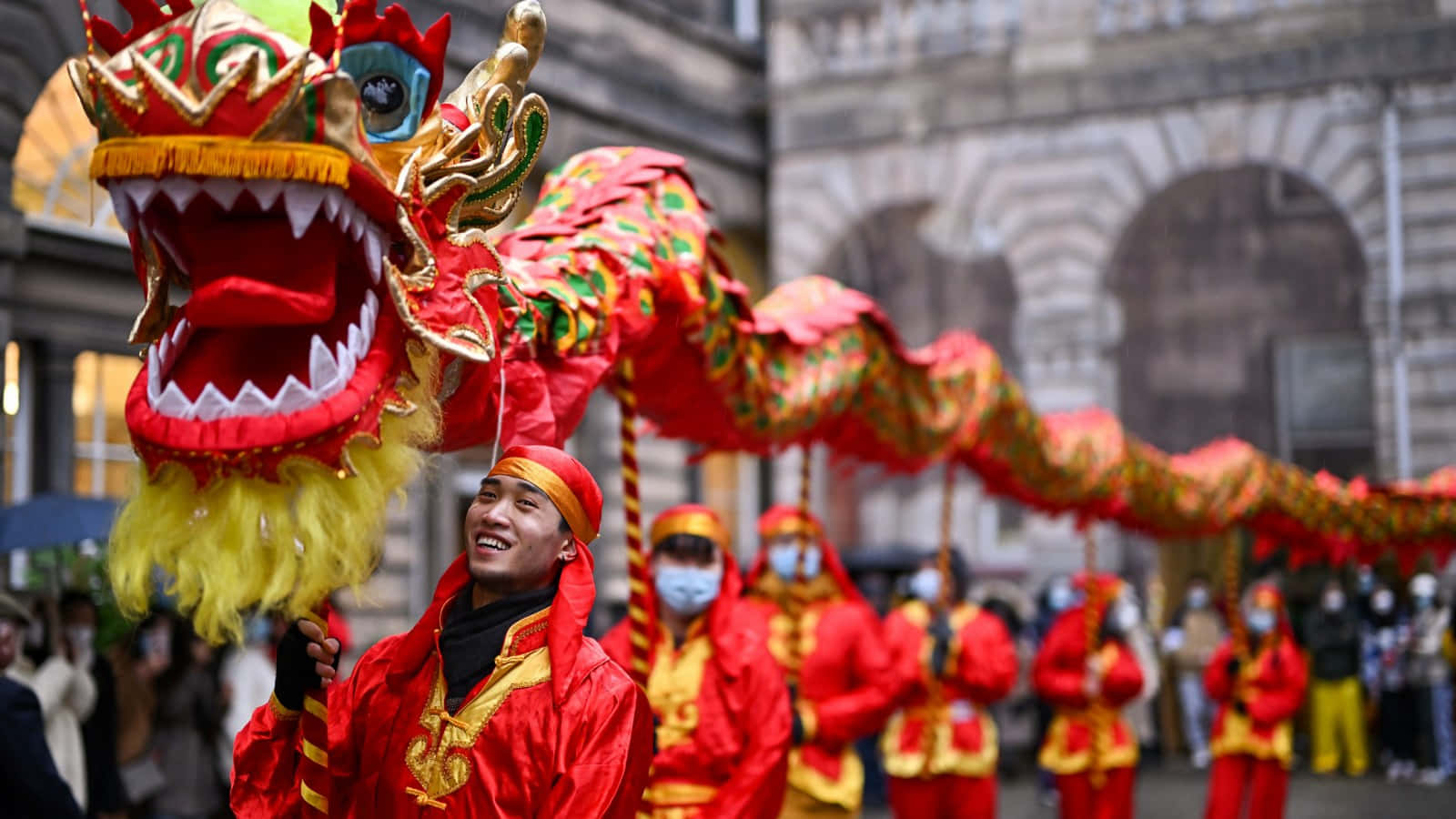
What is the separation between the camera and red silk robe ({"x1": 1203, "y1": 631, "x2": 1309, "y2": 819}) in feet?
36.2

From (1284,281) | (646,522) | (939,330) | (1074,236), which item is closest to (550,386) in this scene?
(646,522)

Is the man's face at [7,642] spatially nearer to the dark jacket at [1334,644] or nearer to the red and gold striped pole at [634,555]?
the red and gold striped pole at [634,555]

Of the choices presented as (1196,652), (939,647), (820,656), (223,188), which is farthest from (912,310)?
(223,188)

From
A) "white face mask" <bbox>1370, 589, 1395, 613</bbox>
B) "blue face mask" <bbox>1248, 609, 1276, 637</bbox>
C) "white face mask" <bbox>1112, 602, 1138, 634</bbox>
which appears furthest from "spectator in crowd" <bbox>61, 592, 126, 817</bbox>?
"white face mask" <bbox>1370, 589, 1395, 613</bbox>

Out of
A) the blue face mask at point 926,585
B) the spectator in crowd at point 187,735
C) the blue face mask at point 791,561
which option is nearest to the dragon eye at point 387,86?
the blue face mask at point 791,561

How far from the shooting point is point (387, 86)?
379 centimetres

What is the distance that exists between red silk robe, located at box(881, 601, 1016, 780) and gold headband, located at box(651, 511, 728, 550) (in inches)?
131

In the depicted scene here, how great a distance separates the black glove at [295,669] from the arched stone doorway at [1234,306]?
17172mm

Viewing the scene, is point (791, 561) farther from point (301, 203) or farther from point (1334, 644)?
point (1334, 644)

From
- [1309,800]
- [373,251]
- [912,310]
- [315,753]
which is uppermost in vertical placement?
[912,310]

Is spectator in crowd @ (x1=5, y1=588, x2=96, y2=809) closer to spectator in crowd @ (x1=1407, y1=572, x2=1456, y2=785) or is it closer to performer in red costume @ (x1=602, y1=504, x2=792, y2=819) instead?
performer in red costume @ (x1=602, y1=504, x2=792, y2=819)

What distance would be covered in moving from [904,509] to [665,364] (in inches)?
588

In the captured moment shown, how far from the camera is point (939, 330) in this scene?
19328 millimetres

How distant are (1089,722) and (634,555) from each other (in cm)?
624
